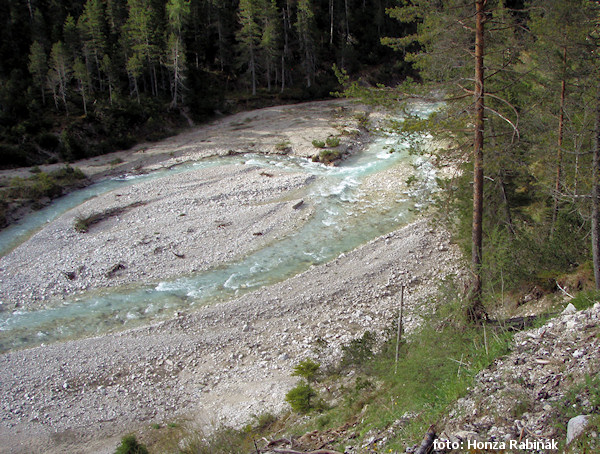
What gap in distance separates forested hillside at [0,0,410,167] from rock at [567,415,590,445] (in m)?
38.3

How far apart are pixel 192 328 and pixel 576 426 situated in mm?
12661

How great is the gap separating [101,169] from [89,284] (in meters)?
17.7

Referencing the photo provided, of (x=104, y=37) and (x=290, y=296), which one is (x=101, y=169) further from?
(x=290, y=296)

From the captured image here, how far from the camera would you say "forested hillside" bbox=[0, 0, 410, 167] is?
1521 inches

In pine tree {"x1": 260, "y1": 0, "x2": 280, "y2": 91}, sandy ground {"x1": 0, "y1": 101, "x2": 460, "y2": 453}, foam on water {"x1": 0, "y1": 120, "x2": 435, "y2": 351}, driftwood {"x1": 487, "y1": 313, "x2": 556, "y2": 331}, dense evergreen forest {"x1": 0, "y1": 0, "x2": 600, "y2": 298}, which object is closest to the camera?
driftwood {"x1": 487, "y1": 313, "x2": 556, "y2": 331}

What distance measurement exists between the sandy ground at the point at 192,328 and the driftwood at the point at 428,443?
19.1 ft

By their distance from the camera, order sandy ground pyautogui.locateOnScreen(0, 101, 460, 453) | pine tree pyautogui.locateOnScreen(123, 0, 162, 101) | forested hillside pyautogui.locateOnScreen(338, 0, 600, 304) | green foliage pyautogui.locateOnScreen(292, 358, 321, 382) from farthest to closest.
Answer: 1. pine tree pyautogui.locateOnScreen(123, 0, 162, 101)
2. sandy ground pyautogui.locateOnScreen(0, 101, 460, 453)
3. green foliage pyautogui.locateOnScreen(292, 358, 321, 382)
4. forested hillside pyautogui.locateOnScreen(338, 0, 600, 304)

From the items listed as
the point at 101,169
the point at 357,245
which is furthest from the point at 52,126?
the point at 357,245

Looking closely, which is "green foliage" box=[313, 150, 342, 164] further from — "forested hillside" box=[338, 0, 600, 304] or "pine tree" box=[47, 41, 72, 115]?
"pine tree" box=[47, 41, 72, 115]

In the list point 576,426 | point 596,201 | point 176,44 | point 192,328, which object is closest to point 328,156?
point 176,44

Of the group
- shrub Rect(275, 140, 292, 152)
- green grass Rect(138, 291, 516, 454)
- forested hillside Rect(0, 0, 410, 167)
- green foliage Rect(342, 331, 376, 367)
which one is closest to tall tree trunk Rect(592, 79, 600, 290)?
green grass Rect(138, 291, 516, 454)

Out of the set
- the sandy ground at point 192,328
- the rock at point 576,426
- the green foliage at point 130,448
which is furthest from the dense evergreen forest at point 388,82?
the green foliage at point 130,448

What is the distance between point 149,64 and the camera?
45719 millimetres

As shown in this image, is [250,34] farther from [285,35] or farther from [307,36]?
[285,35]
